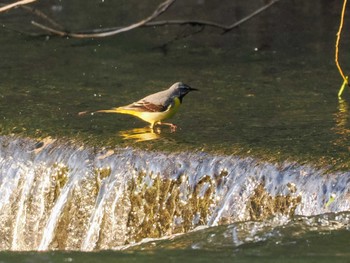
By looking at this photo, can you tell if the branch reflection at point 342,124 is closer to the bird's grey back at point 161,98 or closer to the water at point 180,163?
the water at point 180,163

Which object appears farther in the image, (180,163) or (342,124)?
(342,124)

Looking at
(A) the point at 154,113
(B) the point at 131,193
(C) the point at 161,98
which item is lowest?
(B) the point at 131,193

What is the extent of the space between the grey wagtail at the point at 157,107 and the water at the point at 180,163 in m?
0.14

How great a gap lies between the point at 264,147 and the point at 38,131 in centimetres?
196

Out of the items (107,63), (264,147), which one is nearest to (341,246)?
(264,147)

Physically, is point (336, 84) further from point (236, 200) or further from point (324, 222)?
point (324, 222)

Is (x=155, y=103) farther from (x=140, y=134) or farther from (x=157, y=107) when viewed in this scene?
(x=140, y=134)

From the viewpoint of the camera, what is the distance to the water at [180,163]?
7711 millimetres

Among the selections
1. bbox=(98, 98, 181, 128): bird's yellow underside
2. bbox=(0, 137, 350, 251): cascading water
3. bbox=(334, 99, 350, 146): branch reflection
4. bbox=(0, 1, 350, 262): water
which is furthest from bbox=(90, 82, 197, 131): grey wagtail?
bbox=(334, 99, 350, 146): branch reflection

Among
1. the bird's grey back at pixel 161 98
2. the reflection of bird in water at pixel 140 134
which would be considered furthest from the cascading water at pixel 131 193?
the bird's grey back at pixel 161 98

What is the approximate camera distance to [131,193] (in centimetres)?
912

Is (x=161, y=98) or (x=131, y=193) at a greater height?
(x=161, y=98)

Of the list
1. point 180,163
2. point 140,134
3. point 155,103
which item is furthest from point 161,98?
point 180,163

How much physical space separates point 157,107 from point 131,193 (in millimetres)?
911
